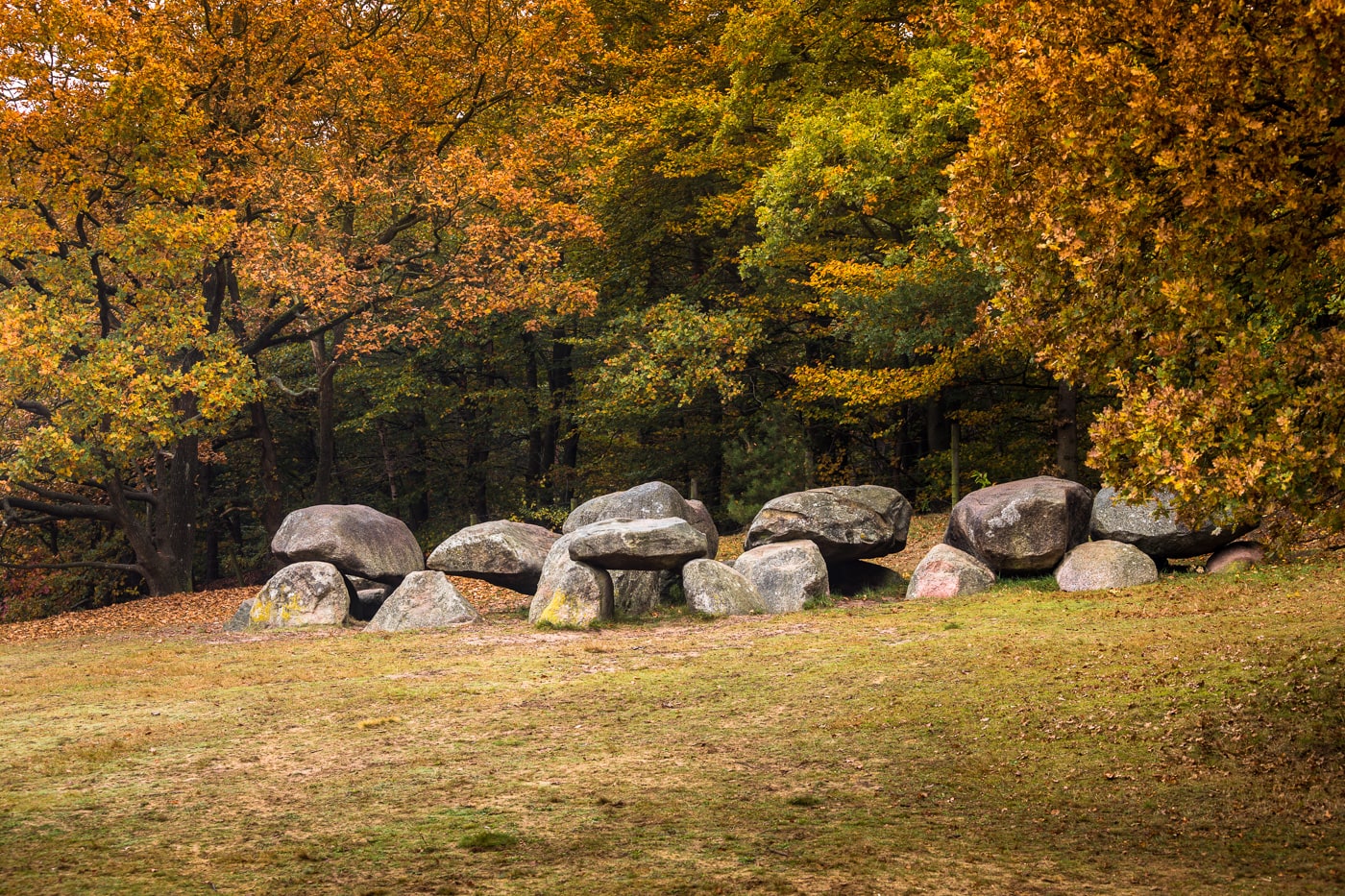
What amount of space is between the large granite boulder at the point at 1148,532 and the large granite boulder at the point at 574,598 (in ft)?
24.0

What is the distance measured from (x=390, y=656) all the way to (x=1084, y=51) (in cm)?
1030

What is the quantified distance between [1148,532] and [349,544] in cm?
1234

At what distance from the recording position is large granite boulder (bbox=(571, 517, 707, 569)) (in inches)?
628

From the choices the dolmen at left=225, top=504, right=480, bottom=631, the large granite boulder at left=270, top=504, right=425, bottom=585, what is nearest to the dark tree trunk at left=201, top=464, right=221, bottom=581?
the large granite boulder at left=270, top=504, right=425, bottom=585

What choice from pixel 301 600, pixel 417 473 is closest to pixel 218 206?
pixel 301 600

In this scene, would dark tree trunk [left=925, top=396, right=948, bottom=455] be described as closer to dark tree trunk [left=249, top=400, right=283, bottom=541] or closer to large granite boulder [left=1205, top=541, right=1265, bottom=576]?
large granite boulder [left=1205, top=541, right=1265, bottom=576]

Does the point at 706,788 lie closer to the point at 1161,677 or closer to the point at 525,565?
the point at 1161,677

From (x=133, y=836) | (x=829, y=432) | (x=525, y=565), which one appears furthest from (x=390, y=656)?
(x=829, y=432)

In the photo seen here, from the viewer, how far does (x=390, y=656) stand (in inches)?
545

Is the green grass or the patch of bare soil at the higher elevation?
the green grass

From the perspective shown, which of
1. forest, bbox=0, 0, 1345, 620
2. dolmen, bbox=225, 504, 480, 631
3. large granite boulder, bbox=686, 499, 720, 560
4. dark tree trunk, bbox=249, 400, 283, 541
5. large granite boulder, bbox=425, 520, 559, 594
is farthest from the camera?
dark tree trunk, bbox=249, 400, 283, 541

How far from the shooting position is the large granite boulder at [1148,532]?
16.0m

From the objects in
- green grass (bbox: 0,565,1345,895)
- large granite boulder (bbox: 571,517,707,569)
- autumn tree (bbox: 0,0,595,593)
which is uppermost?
autumn tree (bbox: 0,0,595,593)

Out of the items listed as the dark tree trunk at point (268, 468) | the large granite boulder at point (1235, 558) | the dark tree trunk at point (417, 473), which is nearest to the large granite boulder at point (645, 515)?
the large granite boulder at point (1235, 558)
